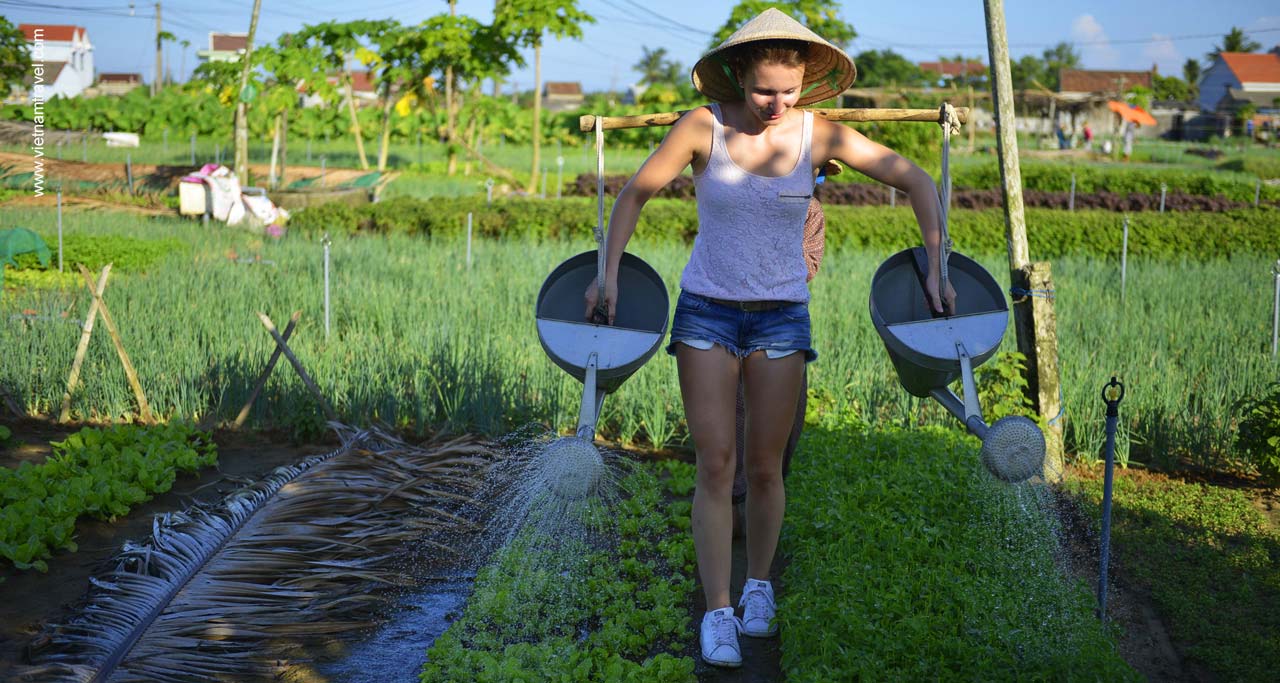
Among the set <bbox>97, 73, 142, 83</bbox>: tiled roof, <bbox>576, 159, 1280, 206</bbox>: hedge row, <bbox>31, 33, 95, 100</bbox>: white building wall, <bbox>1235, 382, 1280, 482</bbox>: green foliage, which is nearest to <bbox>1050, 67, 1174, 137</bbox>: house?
<bbox>576, 159, 1280, 206</bbox>: hedge row

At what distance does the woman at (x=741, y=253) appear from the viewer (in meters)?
2.58

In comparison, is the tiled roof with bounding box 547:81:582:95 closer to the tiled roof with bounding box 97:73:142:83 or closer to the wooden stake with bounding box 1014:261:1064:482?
Answer: the tiled roof with bounding box 97:73:142:83

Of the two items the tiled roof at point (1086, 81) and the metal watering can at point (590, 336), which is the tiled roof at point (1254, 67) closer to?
the tiled roof at point (1086, 81)

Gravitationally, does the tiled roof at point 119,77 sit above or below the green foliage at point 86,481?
above

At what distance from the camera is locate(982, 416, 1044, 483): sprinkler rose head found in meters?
2.39

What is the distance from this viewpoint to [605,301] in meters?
2.71

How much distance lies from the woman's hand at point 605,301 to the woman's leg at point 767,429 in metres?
0.35

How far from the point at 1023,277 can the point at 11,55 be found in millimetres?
20349

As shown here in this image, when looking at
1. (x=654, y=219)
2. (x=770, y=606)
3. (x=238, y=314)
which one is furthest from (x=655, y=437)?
(x=654, y=219)

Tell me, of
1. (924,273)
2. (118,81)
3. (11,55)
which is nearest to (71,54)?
(118,81)

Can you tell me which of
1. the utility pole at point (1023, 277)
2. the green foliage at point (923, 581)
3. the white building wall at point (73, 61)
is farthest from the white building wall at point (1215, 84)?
the white building wall at point (73, 61)

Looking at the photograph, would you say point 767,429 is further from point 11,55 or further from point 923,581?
point 11,55

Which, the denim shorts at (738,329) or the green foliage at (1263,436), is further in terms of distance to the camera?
the green foliage at (1263,436)

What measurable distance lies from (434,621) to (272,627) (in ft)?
1.49
